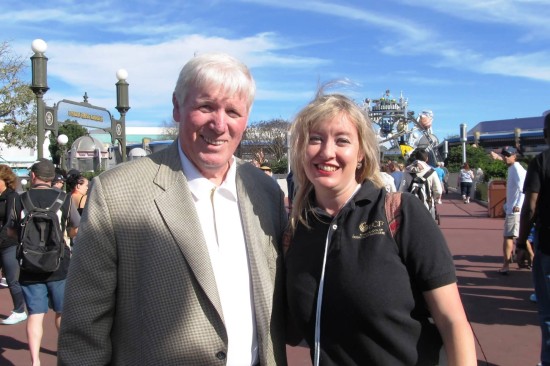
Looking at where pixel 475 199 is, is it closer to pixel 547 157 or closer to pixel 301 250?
pixel 547 157

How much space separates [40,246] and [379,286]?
3.75 m

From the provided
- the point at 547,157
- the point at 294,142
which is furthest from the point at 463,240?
the point at 294,142

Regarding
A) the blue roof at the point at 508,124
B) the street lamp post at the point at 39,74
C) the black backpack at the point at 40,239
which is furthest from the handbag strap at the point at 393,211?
the blue roof at the point at 508,124

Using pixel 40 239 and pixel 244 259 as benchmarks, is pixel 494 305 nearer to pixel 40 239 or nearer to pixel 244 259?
pixel 40 239

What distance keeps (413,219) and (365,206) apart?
Answer: 21cm

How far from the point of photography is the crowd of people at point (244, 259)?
1845 mm

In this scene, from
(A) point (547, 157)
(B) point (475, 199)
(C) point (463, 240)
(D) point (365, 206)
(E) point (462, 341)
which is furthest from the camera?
(B) point (475, 199)

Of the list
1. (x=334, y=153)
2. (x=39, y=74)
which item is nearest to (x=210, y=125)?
(x=334, y=153)

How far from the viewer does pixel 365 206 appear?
2.02 metres

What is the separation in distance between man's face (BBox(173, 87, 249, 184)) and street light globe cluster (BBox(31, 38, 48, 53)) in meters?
8.68

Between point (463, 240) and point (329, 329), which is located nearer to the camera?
point (329, 329)

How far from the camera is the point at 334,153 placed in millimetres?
2053

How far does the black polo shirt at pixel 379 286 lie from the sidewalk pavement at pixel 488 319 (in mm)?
2903

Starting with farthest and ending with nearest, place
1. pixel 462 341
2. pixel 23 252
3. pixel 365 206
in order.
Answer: pixel 23 252
pixel 365 206
pixel 462 341
